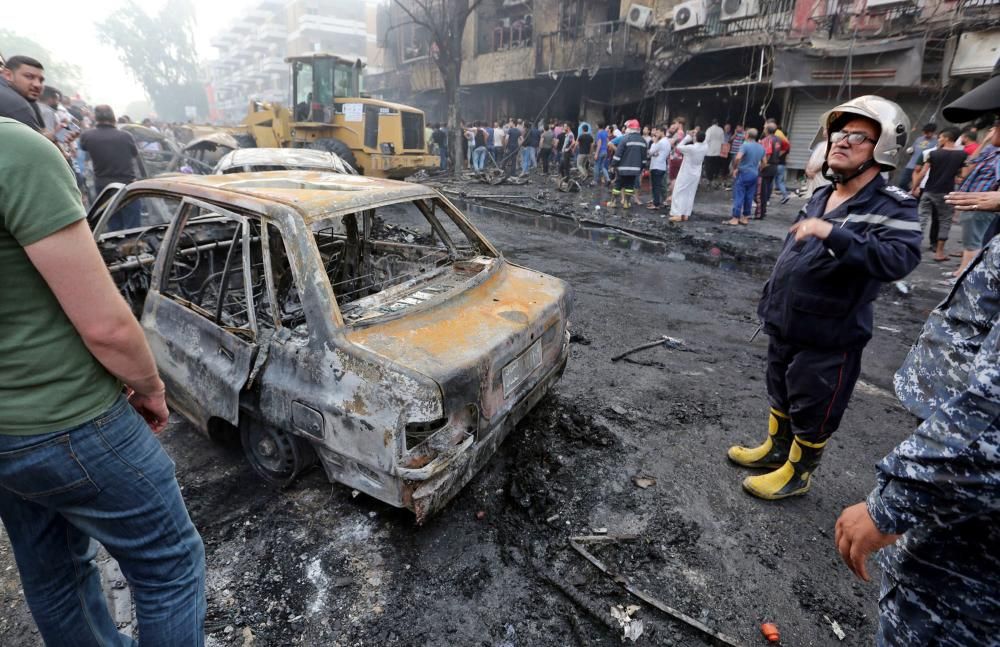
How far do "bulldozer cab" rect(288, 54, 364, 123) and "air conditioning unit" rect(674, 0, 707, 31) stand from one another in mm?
9795

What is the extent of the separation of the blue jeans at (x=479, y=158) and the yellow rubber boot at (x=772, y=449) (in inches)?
709

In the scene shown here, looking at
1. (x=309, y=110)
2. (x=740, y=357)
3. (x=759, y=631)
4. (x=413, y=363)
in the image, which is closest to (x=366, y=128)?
(x=309, y=110)

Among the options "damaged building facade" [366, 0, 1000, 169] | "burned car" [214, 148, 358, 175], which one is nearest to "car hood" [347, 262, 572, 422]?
"burned car" [214, 148, 358, 175]

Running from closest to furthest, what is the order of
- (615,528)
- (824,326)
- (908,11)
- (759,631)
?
(759,631) → (824,326) → (615,528) → (908,11)

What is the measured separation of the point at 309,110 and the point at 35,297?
13210 millimetres

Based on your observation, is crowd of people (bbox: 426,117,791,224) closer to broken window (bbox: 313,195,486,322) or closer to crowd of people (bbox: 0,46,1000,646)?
broken window (bbox: 313,195,486,322)

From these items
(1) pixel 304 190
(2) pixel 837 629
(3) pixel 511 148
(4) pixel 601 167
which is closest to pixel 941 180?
(2) pixel 837 629

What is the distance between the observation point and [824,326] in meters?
2.27

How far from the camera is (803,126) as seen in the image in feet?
48.0

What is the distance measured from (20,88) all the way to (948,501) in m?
6.87

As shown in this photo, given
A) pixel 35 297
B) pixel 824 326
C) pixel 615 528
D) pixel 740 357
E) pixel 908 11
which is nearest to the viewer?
pixel 35 297

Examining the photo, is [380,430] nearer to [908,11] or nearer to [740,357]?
[740,357]

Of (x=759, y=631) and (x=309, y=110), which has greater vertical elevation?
(x=309, y=110)

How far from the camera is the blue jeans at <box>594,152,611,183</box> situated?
50.2 ft
